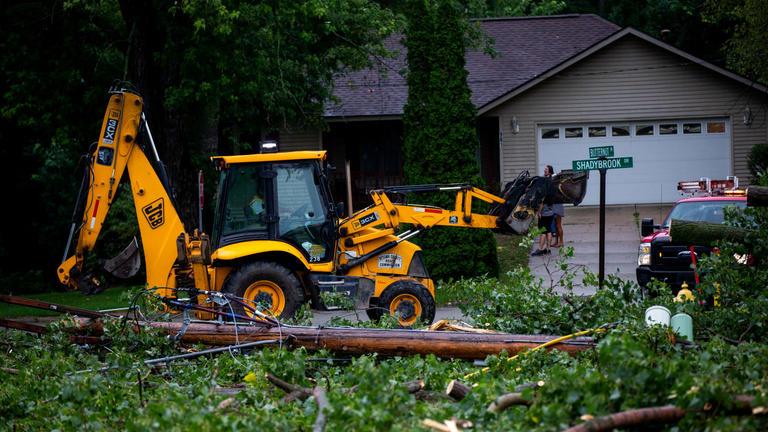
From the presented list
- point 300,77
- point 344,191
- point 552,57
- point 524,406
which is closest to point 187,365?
point 524,406

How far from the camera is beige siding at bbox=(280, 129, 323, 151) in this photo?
24891mm

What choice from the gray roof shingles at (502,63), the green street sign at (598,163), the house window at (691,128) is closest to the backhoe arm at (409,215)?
the green street sign at (598,163)

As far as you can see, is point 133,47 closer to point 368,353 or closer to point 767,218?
point 368,353

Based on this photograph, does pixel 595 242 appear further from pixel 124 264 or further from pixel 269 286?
pixel 124 264

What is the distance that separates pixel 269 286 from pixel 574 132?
15119 mm

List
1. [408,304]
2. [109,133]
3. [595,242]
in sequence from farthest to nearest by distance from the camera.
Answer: [595,242], [109,133], [408,304]

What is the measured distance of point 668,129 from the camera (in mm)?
23906

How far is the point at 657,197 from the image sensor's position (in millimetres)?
23781

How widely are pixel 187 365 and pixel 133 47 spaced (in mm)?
10115

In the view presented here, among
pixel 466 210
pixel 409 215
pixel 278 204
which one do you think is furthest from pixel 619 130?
pixel 278 204

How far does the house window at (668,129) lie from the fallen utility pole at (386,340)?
18304 mm

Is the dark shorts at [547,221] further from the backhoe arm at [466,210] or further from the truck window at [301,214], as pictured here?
the truck window at [301,214]

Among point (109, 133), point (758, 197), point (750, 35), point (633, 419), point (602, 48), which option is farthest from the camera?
point (602, 48)

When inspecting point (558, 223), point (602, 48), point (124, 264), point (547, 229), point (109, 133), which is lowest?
point (124, 264)
